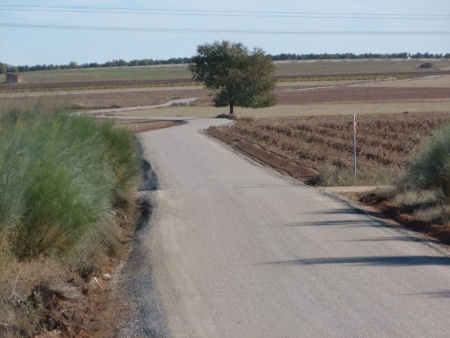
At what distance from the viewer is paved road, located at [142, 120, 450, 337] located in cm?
948

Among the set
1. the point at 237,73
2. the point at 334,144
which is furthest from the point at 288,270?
the point at 237,73

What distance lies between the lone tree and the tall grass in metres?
55.8

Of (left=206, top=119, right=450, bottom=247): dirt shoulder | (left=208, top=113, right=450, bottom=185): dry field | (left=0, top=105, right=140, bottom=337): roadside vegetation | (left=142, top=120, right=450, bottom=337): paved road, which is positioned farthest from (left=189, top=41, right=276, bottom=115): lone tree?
(left=0, top=105, right=140, bottom=337): roadside vegetation

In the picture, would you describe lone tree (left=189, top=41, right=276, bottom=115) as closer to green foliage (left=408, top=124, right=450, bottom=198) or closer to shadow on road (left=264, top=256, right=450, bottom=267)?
green foliage (left=408, top=124, right=450, bottom=198)

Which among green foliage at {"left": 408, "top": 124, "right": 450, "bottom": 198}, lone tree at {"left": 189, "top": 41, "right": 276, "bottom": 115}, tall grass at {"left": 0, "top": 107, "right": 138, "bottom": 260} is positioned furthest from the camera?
lone tree at {"left": 189, "top": 41, "right": 276, "bottom": 115}

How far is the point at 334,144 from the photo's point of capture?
128 feet

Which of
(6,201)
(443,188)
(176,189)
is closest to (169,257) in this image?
(6,201)

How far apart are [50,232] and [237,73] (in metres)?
58.7

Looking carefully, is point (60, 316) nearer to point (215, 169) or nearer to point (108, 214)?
point (108, 214)

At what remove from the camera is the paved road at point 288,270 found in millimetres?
9484

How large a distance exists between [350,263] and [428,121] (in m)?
39.2

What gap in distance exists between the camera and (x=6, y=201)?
973 centimetres

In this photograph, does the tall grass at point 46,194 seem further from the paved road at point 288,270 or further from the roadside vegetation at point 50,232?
the paved road at point 288,270

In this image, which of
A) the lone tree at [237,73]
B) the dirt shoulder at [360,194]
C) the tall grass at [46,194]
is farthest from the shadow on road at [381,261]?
the lone tree at [237,73]
